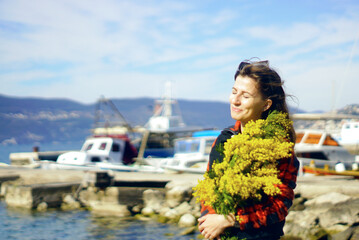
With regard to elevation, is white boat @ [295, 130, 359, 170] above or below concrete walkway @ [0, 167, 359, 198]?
above

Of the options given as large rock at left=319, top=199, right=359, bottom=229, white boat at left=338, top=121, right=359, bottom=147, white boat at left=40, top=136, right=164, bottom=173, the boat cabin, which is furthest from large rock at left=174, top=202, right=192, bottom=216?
white boat at left=338, top=121, right=359, bottom=147

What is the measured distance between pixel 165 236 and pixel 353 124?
4008 centimetres

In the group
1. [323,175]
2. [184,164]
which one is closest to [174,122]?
[184,164]


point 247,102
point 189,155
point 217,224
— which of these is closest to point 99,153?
point 189,155

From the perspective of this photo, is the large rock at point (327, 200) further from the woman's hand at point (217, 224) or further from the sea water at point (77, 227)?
the woman's hand at point (217, 224)

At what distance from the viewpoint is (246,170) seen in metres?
2.32

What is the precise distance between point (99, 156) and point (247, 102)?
64.7 ft

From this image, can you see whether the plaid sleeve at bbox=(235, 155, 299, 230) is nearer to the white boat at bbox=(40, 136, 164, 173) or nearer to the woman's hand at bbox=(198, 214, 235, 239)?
the woman's hand at bbox=(198, 214, 235, 239)

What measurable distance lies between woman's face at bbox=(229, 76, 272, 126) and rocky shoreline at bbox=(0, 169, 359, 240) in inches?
272

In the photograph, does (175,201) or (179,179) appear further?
(179,179)

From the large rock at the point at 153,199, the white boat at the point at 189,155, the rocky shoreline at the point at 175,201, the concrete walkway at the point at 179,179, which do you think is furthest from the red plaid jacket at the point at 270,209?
the white boat at the point at 189,155

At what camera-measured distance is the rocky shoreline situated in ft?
31.9

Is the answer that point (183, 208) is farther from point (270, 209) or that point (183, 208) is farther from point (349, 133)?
point (349, 133)

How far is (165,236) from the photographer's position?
35.4 feet
